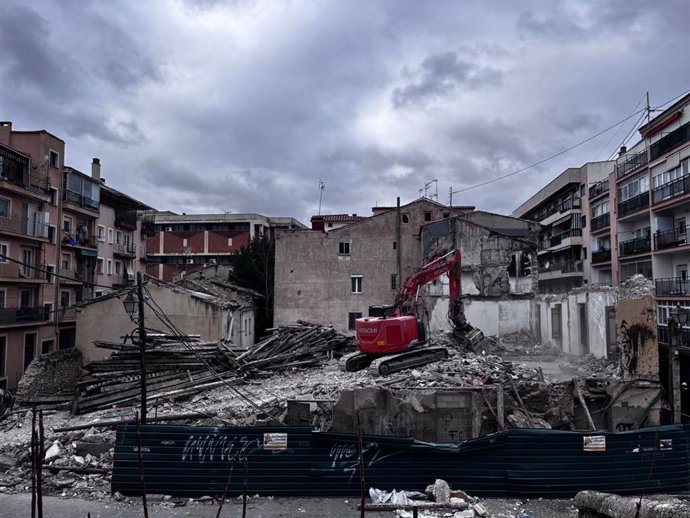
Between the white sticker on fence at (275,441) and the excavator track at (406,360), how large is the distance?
21.2 ft

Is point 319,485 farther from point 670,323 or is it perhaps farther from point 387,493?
point 670,323

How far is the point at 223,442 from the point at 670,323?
1292 cm

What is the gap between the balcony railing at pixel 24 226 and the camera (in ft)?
95.6

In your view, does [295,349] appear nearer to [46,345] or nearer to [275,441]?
[275,441]

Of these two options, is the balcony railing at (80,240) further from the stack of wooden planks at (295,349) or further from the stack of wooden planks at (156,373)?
the stack of wooden planks at (295,349)

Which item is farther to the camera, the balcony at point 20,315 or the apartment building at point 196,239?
the apartment building at point 196,239

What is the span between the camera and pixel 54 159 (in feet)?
112

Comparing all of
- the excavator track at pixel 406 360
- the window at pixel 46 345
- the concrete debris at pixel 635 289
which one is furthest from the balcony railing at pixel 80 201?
the concrete debris at pixel 635 289

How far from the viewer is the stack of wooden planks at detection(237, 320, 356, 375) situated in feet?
67.1

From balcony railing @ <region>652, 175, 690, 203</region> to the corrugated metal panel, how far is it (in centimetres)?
2217

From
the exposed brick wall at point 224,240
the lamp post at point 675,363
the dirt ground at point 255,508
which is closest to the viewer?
the dirt ground at point 255,508

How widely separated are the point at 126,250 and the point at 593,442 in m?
39.7

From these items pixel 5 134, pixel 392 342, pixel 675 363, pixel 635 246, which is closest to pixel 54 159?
pixel 5 134

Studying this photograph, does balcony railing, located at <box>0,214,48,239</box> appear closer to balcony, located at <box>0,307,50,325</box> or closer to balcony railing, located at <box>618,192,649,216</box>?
balcony, located at <box>0,307,50,325</box>
